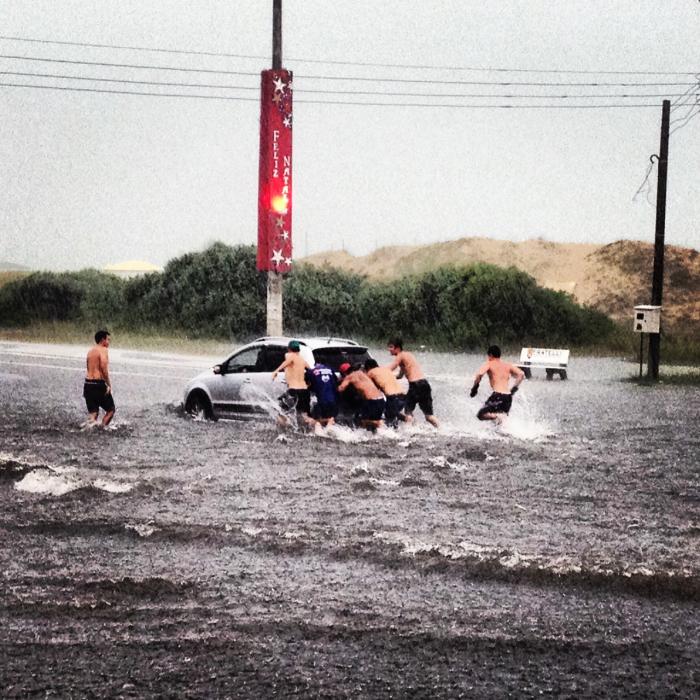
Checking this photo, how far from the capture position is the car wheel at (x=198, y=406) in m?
16.5

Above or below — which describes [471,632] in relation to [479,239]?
below

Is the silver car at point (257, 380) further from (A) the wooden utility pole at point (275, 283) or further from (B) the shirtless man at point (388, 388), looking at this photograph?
(A) the wooden utility pole at point (275, 283)

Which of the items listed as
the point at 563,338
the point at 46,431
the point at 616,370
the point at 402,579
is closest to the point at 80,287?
the point at 563,338

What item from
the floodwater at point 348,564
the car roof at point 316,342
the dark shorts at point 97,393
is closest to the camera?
the floodwater at point 348,564

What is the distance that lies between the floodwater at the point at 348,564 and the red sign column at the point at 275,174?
8836 mm

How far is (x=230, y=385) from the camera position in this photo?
15938mm

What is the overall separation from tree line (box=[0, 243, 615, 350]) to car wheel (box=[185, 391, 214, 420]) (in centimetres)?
2546

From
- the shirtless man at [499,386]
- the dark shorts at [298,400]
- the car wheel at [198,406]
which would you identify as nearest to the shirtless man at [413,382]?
the shirtless man at [499,386]

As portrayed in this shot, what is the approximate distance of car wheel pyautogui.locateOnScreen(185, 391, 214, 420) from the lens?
1647cm

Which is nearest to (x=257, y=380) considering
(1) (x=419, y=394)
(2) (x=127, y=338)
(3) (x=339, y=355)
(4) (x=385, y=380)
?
(3) (x=339, y=355)

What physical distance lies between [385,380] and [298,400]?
1.34m

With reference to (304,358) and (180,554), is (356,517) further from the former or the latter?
(304,358)

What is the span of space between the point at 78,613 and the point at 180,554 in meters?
1.62

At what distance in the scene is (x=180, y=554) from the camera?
305 inches
